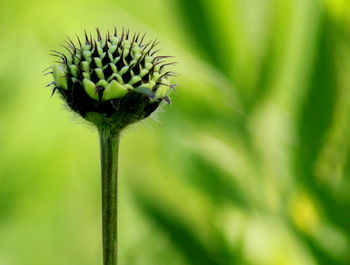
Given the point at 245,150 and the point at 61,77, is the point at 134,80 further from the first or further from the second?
the point at 245,150

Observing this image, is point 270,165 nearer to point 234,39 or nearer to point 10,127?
point 234,39

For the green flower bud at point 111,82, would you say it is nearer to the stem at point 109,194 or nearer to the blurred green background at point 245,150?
the stem at point 109,194

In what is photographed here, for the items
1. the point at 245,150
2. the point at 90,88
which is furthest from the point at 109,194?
the point at 245,150

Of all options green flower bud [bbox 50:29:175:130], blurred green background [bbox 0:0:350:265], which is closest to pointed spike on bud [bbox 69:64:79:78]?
green flower bud [bbox 50:29:175:130]

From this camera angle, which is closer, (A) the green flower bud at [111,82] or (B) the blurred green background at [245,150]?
(A) the green flower bud at [111,82]

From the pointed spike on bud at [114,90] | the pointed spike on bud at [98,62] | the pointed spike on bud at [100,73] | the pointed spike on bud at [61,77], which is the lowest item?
the pointed spike on bud at [61,77]

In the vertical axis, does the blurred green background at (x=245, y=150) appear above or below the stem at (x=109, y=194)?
above

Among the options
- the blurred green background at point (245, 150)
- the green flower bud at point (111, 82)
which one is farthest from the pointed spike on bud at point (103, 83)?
the blurred green background at point (245, 150)

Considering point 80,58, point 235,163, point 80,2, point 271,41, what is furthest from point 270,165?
point 80,2

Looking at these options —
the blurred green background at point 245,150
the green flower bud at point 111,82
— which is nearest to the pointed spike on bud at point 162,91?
the green flower bud at point 111,82
